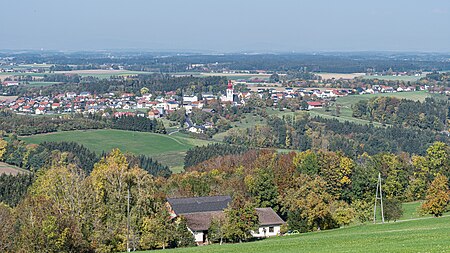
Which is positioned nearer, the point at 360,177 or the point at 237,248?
the point at 237,248

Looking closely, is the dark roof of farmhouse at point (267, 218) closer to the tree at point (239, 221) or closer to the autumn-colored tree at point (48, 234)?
the tree at point (239, 221)

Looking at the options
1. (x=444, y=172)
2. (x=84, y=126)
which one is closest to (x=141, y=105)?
(x=84, y=126)

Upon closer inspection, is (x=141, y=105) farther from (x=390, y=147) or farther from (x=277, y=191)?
(x=277, y=191)

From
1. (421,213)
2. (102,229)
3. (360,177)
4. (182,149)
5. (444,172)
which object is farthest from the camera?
(182,149)

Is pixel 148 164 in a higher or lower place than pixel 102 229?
lower

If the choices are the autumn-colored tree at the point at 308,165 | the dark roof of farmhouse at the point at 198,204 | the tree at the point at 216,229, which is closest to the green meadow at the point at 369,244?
the tree at the point at 216,229

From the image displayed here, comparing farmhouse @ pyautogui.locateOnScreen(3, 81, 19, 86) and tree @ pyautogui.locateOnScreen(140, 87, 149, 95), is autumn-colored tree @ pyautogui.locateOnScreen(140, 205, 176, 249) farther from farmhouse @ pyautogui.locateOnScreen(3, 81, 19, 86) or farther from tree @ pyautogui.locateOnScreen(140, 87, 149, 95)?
farmhouse @ pyautogui.locateOnScreen(3, 81, 19, 86)

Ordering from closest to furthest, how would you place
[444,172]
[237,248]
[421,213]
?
[237,248]
[421,213]
[444,172]
